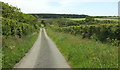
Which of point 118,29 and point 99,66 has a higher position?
point 118,29

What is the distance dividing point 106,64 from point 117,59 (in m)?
Answer: 1.02

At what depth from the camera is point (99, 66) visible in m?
10.1

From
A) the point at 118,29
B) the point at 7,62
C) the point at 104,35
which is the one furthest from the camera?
the point at 104,35

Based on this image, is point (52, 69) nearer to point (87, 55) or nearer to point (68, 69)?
point (68, 69)

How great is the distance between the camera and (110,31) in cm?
2286

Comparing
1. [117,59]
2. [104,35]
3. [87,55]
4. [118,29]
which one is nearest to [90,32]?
[104,35]

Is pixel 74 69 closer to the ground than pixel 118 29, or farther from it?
closer to the ground

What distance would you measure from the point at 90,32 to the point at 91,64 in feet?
69.0

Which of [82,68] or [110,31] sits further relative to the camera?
[110,31]

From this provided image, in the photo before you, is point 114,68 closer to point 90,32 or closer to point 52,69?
point 52,69

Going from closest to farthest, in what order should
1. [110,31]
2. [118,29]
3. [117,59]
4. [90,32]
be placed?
[117,59], [118,29], [110,31], [90,32]

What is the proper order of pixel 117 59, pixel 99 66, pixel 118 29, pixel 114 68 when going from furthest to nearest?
pixel 118 29 < pixel 117 59 < pixel 99 66 < pixel 114 68

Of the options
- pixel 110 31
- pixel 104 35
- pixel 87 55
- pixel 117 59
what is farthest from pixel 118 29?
pixel 117 59

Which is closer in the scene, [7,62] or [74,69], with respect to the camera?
[74,69]
